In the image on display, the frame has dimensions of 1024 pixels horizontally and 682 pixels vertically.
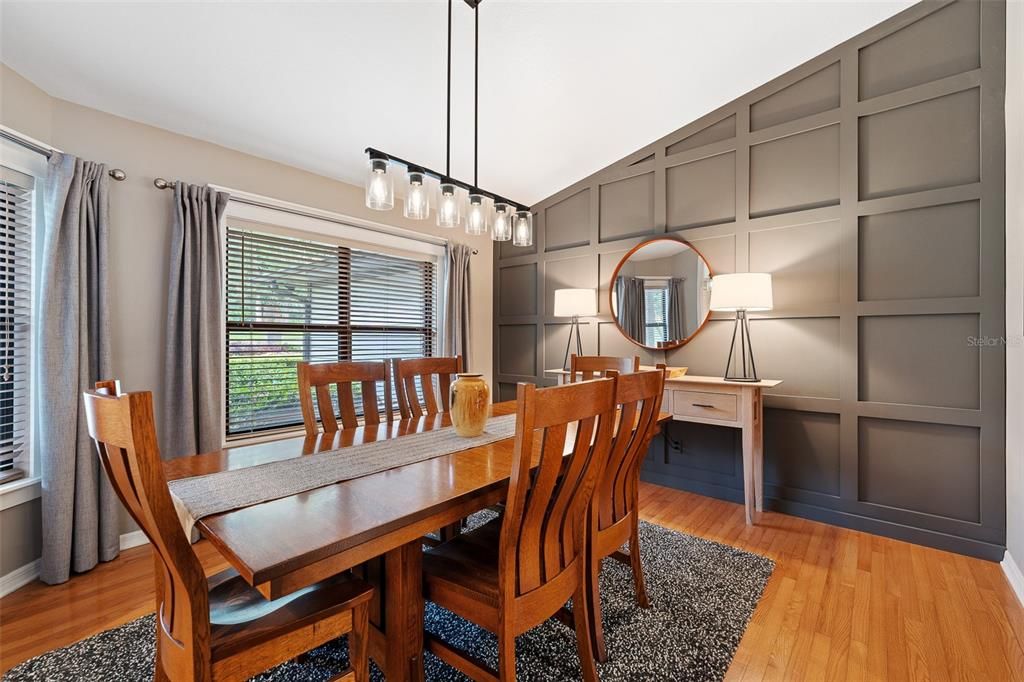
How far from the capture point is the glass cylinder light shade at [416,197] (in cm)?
190

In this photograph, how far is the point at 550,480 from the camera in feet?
4.10

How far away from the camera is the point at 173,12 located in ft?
6.40

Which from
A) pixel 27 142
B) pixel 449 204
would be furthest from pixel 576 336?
pixel 27 142

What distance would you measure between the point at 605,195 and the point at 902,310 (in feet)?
7.39

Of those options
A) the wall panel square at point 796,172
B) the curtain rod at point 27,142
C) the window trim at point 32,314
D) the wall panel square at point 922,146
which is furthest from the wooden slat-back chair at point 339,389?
the wall panel square at point 922,146

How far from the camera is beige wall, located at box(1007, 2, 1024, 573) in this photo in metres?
2.07

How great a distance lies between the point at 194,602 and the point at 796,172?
3687mm

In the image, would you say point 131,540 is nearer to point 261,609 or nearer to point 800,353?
point 261,609

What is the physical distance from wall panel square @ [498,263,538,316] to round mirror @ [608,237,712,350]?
886 mm

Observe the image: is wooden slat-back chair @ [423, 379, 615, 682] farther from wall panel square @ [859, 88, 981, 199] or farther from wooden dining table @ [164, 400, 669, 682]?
wall panel square @ [859, 88, 981, 199]

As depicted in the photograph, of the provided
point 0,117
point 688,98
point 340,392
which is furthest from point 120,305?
point 688,98

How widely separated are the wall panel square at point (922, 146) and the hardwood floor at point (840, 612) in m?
2.09

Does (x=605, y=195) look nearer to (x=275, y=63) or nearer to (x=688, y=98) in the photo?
(x=688, y=98)

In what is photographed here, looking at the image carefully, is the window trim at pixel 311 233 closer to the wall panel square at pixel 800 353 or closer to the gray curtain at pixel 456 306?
the gray curtain at pixel 456 306
